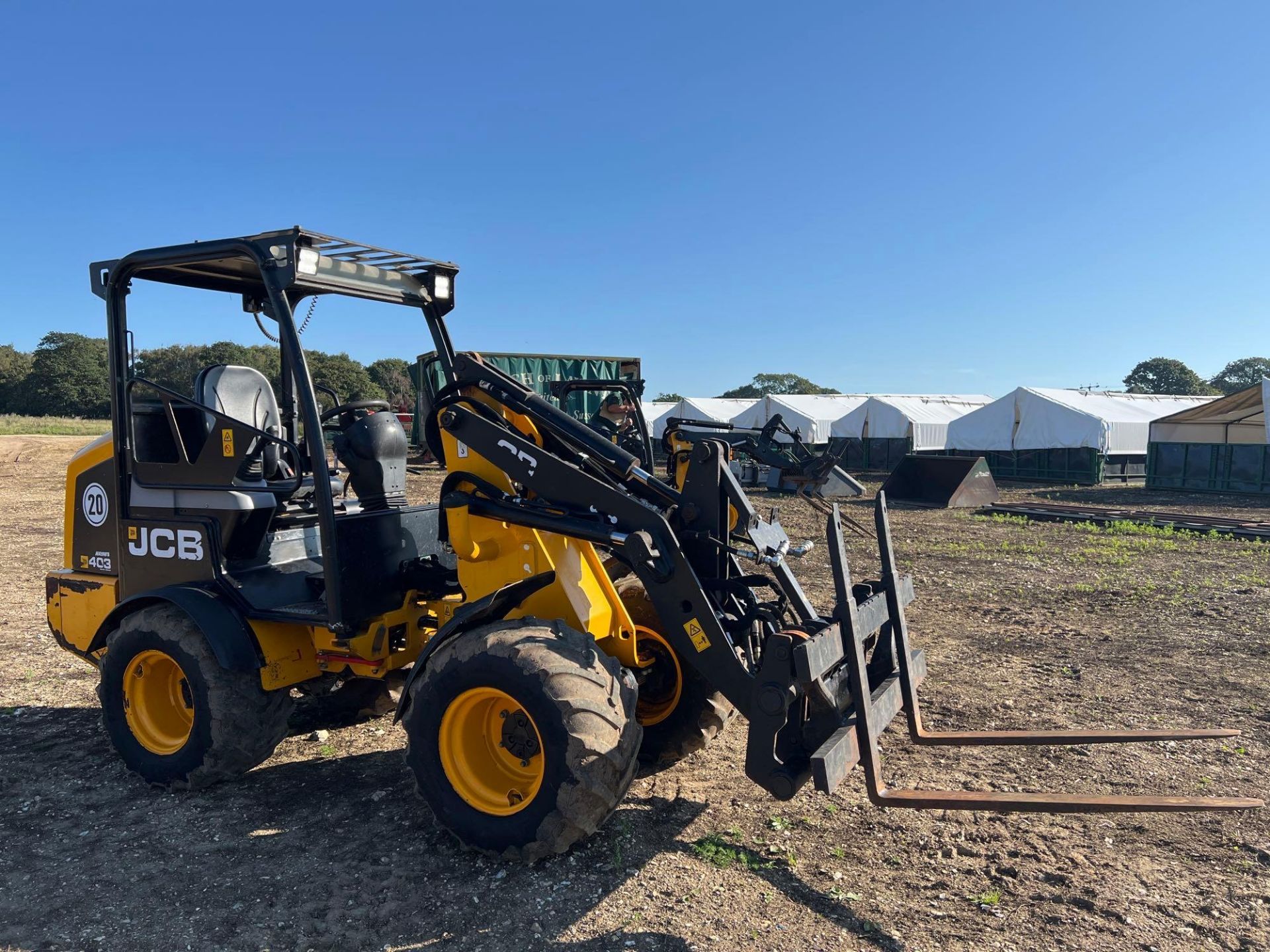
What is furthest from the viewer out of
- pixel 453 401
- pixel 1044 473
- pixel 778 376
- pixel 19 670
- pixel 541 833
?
pixel 778 376

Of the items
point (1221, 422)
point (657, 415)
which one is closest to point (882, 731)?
point (1221, 422)

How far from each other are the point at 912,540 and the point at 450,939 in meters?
12.1

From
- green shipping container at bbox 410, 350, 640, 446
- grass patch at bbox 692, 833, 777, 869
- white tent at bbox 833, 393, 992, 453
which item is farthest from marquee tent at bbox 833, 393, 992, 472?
grass patch at bbox 692, 833, 777, 869

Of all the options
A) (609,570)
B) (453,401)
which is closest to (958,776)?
(609,570)

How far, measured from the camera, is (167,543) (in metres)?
4.62

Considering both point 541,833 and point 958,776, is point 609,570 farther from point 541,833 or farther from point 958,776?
point 958,776

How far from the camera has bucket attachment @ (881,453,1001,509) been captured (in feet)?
64.0

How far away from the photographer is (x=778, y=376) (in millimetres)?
100250

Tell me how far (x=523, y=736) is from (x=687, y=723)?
4.06ft

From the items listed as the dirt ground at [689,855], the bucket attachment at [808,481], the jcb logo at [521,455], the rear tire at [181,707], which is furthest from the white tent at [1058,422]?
the rear tire at [181,707]

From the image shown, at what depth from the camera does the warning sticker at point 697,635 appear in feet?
11.9

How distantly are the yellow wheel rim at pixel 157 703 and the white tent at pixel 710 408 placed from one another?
36.1m

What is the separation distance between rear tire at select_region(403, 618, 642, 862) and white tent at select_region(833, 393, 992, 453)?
3088 cm

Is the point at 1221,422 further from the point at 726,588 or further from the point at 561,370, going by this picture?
the point at 726,588
